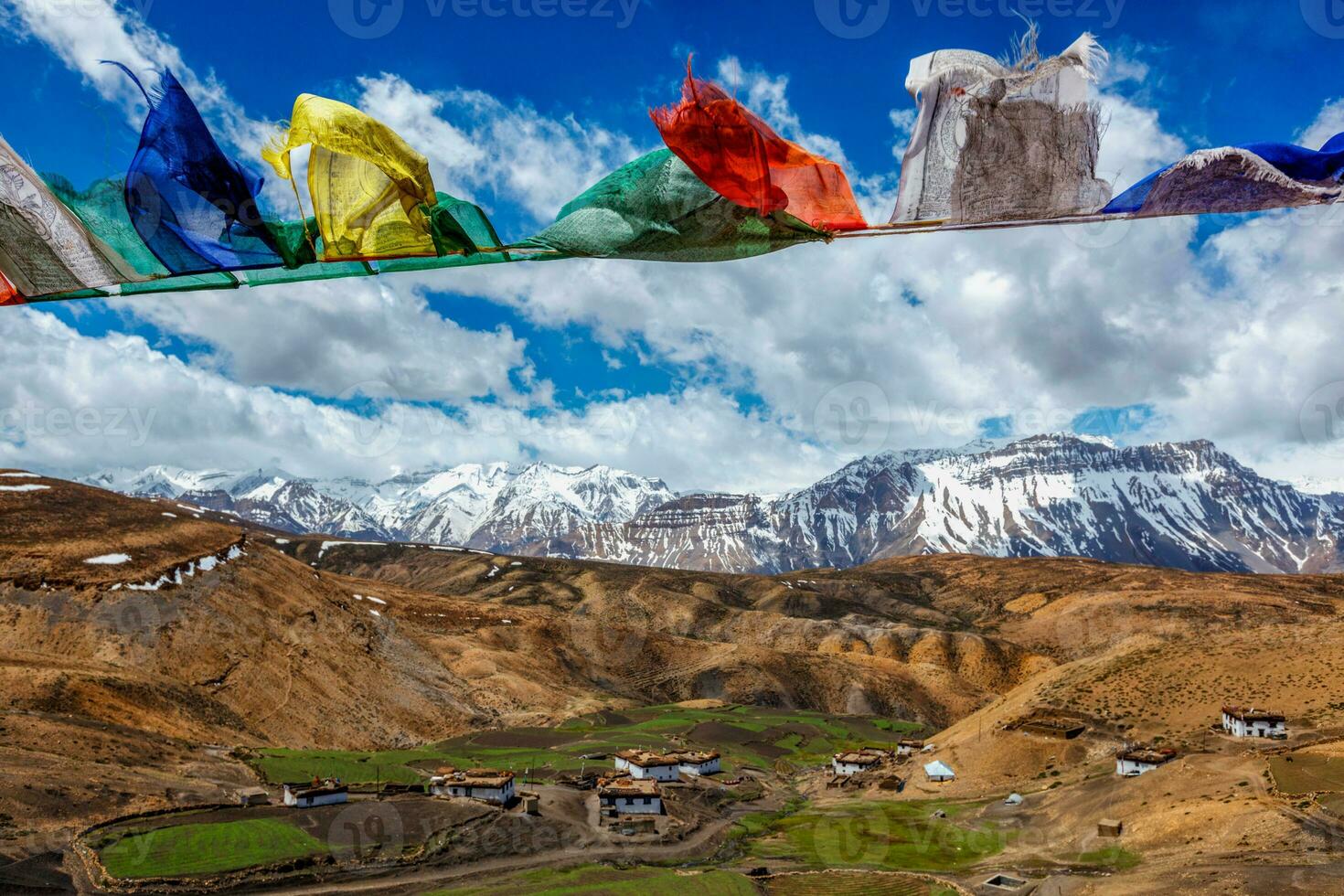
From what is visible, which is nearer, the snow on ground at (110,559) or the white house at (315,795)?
the white house at (315,795)

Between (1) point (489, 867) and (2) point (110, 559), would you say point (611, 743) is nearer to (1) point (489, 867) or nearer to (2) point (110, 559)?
(1) point (489, 867)

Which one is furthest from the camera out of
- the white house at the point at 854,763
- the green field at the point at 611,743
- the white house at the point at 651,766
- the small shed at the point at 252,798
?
the white house at the point at 854,763

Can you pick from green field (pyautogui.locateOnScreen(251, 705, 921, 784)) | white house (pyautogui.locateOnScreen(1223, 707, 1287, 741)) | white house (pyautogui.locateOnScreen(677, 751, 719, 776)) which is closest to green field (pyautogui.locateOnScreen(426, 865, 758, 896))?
green field (pyautogui.locateOnScreen(251, 705, 921, 784))

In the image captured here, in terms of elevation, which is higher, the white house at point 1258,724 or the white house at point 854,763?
the white house at point 1258,724

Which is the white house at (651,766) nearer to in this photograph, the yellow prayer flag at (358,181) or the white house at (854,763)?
the white house at (854,763)

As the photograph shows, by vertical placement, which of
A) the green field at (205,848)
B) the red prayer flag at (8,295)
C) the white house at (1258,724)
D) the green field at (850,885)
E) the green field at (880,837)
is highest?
the red prayer flag at (8,295)

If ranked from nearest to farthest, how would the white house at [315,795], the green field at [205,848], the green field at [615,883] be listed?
the green field at [205,848]
the green field at [615,883]
the white house at [315,795]

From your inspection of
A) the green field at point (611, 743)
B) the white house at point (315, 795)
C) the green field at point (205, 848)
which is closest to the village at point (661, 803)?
the white house at point (315, 795)

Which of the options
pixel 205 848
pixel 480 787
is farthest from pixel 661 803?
pixel 205 848
